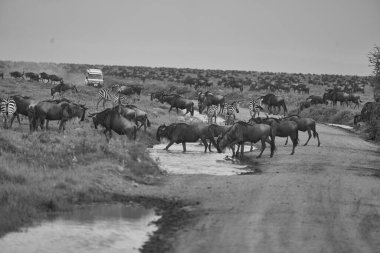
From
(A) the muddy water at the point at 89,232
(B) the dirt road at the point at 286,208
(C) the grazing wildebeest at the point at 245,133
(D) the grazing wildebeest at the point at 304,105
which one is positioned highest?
(C) the grazing wildebeest at the point at 245,133

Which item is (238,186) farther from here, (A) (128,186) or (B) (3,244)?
(B) (3,244)

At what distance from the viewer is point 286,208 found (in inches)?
618

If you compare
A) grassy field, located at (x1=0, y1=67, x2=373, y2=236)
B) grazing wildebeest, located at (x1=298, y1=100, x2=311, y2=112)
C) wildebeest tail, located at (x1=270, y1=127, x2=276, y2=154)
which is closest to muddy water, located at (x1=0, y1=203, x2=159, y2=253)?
grassy field, located at (x1=0, y1=67, x2=373, y2=236)

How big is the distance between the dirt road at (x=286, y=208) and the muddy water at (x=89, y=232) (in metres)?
1.17

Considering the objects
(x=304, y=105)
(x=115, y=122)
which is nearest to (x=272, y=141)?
(x=115, y=122)

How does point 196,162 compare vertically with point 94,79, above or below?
below

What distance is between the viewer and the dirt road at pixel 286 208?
486 inches

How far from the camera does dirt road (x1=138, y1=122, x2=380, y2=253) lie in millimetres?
12352

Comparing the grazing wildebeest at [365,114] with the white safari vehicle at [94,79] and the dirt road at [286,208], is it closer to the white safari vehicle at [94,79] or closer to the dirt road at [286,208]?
the dirt road at [286,208]

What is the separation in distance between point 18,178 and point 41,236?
4.25 metres

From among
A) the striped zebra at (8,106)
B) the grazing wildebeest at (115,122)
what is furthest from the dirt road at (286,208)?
the striped zebra at (8,106)

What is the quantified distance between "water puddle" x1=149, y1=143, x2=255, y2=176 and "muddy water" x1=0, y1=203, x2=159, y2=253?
22.9 ft

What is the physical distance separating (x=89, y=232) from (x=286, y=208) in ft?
17.7

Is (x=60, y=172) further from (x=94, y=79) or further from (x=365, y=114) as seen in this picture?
(x=94, y=79)
